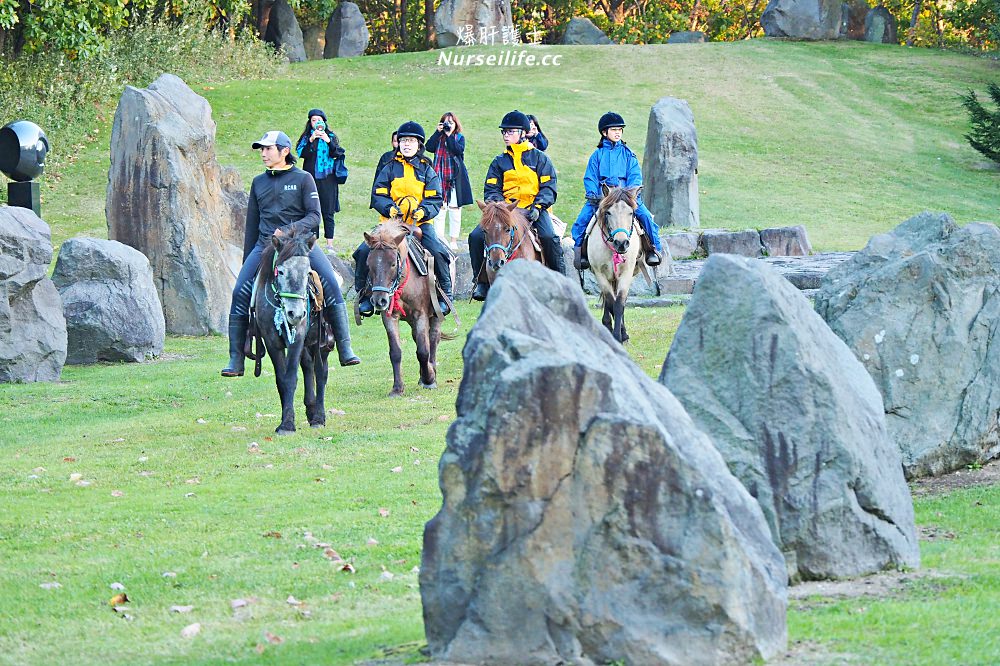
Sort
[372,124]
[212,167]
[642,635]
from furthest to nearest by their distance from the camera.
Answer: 1. [372,124]
2. [212,167]
3. [642,635]

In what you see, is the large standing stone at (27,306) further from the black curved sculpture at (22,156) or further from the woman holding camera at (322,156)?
the woman holding camera at (322,156)

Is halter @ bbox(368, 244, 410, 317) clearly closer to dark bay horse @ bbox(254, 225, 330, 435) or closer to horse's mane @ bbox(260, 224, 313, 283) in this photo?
dark bay horse @ bbox(254, 225, 330, 435)

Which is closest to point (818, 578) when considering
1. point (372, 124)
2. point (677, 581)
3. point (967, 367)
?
point (677, 581)

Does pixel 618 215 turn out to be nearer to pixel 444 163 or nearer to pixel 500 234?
pixel 500 234

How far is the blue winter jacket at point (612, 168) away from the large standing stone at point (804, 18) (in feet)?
100

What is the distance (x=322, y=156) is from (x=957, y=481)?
13.0m

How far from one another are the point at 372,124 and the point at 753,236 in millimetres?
12862

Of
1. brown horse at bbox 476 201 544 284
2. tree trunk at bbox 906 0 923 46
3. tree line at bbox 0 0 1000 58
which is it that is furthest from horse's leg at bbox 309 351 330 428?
tree trunk at bbox 906 0 923 46

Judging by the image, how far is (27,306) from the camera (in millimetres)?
15148

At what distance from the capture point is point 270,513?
9.03 meters

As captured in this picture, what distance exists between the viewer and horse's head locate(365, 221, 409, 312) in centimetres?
1348

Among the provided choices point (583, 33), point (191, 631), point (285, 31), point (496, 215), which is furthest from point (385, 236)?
point (583, 33)

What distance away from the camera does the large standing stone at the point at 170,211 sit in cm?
1880

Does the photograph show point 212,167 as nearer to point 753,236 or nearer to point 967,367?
point 753,236
